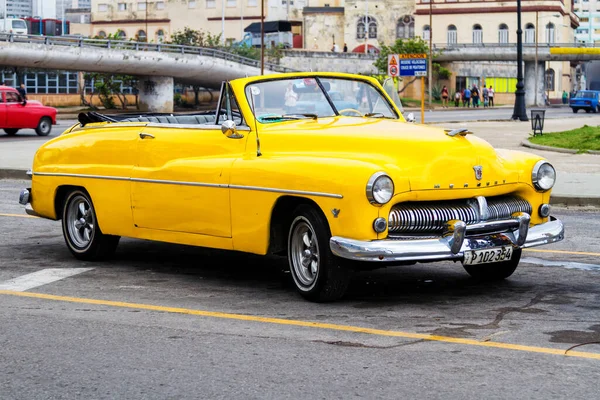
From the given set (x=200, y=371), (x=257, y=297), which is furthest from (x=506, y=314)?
(x=200, y=371)

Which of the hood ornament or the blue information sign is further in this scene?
the blue information sign

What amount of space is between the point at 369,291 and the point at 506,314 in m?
1.37

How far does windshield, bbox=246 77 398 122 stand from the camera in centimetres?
973

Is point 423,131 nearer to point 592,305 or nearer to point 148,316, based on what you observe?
point 592,305

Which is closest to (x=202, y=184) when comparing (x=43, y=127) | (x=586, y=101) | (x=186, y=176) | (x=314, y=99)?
(x=186, y=176)

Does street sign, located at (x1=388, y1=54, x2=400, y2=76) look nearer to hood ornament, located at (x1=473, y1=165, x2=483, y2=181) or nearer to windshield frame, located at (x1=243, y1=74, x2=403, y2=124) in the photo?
windshield frame, located at (x1=243, y1=74, x2=403, y2=124)

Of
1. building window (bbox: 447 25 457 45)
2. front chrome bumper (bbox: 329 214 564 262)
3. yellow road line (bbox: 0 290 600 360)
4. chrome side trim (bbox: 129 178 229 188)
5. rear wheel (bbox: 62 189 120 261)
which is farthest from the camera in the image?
building window (bbox: 447 25 457 45)

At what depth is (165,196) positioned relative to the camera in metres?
9.97

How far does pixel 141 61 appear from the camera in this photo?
2822 inches

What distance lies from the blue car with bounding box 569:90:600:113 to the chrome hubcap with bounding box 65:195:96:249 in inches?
2628

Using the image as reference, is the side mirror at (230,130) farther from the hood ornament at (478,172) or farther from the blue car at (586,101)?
the blue car at (586,101)

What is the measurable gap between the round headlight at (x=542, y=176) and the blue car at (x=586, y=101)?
2658 inches

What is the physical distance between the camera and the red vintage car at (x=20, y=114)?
40.2 metres

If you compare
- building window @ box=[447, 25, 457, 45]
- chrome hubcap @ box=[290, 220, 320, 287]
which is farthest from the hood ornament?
building window @ box=[447, 25, 457, 45]
